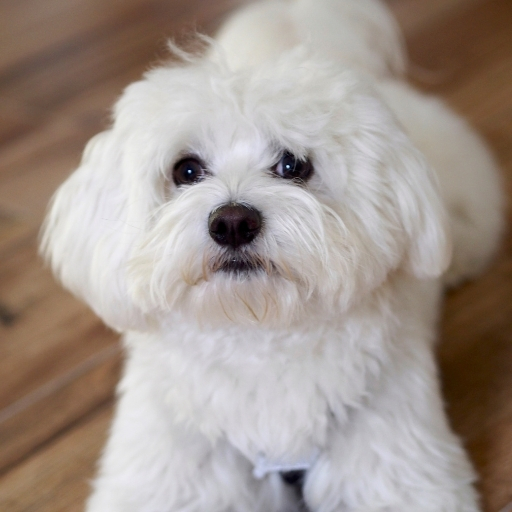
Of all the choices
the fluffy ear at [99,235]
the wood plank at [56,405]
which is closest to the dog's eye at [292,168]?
the fluffy ear at [99,235]

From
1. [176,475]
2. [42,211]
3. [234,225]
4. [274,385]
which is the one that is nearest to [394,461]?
[274,385]

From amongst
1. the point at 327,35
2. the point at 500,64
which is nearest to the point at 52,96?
the point at 327,35

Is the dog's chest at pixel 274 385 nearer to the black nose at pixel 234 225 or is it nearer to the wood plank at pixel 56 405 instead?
the black nose at pixel 234 225

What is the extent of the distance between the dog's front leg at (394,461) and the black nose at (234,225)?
1.25 feet

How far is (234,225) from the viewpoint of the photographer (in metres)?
1.00

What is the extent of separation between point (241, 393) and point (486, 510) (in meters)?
0.49

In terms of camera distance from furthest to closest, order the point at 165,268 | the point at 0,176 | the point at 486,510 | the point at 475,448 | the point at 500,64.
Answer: the point at 500,64, the point at 0,176, the point at 475,448, the point at 486,510, the point at 165,268

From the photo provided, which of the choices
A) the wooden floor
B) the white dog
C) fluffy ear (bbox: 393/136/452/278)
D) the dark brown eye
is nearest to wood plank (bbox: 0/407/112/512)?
the wooden floor

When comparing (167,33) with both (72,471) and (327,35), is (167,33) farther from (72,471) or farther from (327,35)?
(72,471)

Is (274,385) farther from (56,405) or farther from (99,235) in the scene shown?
(56,405)

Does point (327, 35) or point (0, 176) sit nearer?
point (327, 35)

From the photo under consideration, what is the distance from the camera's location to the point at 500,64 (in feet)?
8.75

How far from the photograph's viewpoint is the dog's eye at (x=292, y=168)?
1.15 meters

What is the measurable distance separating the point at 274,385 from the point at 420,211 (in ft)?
1.14
